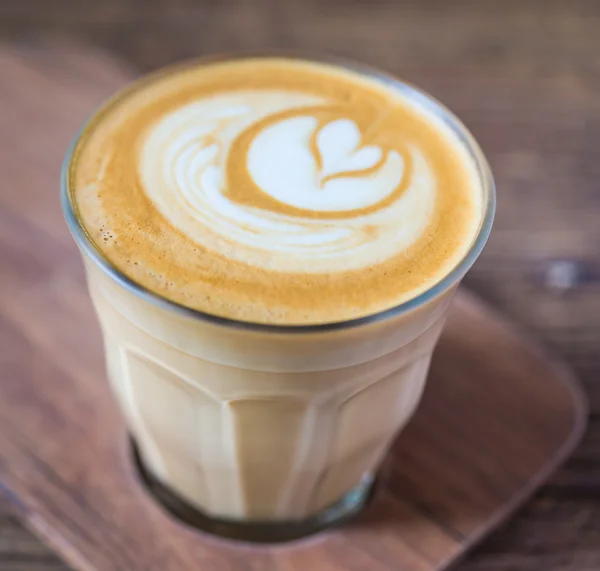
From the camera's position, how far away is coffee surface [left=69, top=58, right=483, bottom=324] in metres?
0.56

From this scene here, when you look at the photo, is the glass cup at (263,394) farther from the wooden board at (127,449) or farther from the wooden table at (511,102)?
the wooden table at (511,102)

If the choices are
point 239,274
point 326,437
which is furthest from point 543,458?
point 239,274

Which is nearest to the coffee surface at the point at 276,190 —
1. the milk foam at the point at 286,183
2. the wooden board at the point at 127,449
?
the milk foam at the point at 286,183

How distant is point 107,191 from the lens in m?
0.62

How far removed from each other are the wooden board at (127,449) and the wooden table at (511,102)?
0.04 metres

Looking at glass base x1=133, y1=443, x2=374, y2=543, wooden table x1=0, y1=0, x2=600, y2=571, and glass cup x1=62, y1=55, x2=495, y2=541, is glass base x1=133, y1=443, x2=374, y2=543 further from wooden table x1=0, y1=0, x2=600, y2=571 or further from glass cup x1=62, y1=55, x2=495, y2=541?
wooden table x1=0, y1=0, x2=600, y2=571

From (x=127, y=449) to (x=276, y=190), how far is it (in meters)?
0.32

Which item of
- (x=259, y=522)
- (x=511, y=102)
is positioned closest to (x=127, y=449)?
(x=259, y=522)

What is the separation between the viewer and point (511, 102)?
1227 millimetres

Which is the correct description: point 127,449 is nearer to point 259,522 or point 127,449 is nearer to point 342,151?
point 259,522

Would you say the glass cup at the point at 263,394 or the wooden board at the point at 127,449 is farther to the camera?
the wooden board at the point at 127,449

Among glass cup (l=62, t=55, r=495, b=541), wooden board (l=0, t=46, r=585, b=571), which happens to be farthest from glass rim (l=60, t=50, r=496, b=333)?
wooden board (l=0, t=46, r=585, b=571)

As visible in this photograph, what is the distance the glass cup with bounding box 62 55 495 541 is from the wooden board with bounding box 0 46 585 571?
3 cm

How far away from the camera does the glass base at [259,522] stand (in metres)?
0.77
